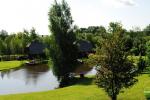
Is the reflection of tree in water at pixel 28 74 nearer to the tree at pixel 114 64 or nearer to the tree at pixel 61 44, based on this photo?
the tree at pixel 61 44

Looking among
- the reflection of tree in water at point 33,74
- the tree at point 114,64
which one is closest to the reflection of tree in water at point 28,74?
the reflection of tree in water at point 33,74

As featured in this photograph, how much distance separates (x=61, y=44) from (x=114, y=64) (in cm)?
3155

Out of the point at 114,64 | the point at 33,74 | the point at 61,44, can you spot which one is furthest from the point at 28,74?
the point at 114,64

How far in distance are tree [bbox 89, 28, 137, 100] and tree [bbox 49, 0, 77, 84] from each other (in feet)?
97.2

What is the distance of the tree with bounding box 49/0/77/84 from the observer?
56406mm

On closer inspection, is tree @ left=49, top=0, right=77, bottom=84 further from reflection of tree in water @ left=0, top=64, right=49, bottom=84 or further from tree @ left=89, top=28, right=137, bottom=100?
tree @ left=89, top=28, right=137, bottom=100

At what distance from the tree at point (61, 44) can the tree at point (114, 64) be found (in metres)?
29.6

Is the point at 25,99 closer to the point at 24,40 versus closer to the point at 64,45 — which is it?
the point at 64,45

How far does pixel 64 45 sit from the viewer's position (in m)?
57.6

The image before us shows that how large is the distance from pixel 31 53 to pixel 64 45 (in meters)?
51.1

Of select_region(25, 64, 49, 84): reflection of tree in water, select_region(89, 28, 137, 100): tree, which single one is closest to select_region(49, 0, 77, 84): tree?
select_region(25, 64, 49, 84): reflection of tree in water

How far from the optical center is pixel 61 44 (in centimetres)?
5738

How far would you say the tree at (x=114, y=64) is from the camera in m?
26.5

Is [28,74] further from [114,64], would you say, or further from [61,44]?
[114,64]
